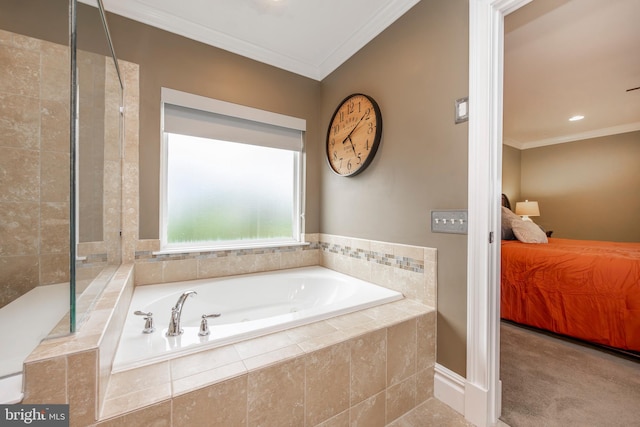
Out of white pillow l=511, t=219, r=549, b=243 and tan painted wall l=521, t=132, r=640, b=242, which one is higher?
tan painted wall l=521, t=132, r=640, b=242

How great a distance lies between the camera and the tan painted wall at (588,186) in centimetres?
394

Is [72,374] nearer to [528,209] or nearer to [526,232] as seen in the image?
[526,232]

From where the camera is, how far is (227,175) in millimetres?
2230

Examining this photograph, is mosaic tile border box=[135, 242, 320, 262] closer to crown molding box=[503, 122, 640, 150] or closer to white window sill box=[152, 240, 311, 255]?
white window sill box=[152, 240, 311, 255]

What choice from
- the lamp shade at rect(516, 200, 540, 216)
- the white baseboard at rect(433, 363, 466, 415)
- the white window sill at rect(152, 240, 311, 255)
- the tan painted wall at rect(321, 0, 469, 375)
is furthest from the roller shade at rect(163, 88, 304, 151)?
the lamp shade at rect(516, 200, 540, 216)

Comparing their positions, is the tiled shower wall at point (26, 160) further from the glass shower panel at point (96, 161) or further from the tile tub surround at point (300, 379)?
the tile tub surround at point (300, 379)

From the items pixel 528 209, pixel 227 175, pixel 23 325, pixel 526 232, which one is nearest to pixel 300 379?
pixel 23 325

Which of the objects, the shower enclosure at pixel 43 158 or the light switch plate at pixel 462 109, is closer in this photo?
the shower enclosure at pixel 43 158

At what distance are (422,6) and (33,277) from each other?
2877mm

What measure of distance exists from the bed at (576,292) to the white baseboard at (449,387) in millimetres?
1574

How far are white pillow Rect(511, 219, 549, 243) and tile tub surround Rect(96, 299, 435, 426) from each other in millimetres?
2142

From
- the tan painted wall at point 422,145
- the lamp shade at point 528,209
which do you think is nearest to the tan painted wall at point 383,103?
the tan painted wall at point 422,145

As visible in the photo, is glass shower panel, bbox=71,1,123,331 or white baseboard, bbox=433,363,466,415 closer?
glass shower panel, bbox=71,1,123,331

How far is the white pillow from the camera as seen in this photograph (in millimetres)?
2793
